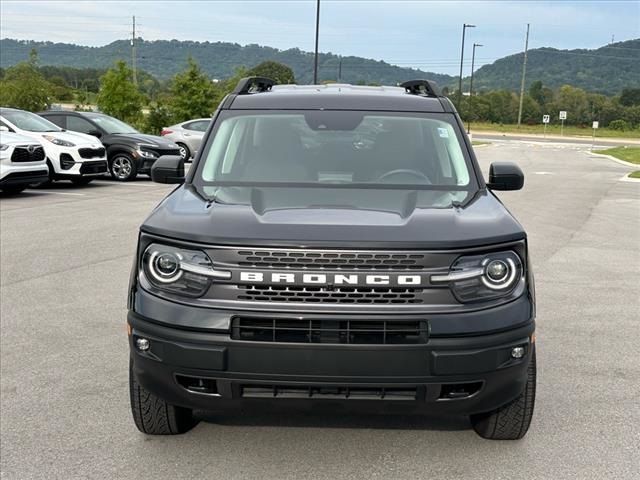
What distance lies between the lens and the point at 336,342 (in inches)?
Result: 121

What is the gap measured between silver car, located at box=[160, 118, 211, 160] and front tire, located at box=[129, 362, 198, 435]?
63.0ft

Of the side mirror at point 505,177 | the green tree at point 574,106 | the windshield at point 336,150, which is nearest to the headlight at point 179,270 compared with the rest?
the windshield at point 336,150

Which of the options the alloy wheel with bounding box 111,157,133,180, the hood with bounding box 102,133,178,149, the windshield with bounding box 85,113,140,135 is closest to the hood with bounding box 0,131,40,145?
the hood with bounding box 102,133,178,149

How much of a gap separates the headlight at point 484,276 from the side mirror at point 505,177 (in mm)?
1450

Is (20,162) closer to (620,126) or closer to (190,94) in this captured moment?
(190,94)

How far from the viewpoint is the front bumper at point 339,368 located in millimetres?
3064

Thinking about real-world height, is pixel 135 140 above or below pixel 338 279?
below

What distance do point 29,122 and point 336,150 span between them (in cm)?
1362

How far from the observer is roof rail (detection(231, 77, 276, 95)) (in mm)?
4930

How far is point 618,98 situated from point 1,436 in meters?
115

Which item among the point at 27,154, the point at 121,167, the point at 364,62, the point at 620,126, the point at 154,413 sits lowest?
the point at 620,126

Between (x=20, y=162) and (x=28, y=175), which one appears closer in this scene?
(x=20, y=162)

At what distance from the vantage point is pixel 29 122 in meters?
16.3

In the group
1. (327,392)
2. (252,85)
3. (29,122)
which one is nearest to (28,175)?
(29,122)
